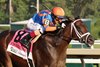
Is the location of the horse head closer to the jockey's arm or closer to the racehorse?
the racehorse

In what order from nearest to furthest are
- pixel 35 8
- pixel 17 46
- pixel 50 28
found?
pixel 50 28 → pixel 17 46 → pixel 35 8

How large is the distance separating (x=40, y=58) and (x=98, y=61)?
236cm

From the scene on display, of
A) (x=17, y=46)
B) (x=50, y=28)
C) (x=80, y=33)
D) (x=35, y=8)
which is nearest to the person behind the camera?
(x=80, y=33)

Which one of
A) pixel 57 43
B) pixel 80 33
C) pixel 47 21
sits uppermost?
pixel 47 21

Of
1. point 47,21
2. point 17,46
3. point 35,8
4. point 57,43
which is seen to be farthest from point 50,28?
point 35,8

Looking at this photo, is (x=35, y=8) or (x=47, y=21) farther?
(x=35, y=8)

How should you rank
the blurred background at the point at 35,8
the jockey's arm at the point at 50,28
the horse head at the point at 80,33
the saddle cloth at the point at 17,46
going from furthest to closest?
the blurred background at the point at 35,8 < the saddle cloth at the point at 17,46 < the jockey's arm at the point at 50,28 < the horse head at the point at 80,33

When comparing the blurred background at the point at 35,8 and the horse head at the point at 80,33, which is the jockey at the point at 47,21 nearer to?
the horse head at the point at 80,33

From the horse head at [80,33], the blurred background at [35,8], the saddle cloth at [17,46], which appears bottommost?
the blurred background at [35,8]

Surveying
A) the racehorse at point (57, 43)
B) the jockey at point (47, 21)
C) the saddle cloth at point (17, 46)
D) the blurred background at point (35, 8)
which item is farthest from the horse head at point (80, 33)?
the blurred background at point (35, 8)

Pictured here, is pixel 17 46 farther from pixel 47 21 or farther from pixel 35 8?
pixel 35 8

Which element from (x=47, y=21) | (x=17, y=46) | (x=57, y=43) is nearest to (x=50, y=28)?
(x=47, y=21)

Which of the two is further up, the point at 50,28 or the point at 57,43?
the point at 50,28

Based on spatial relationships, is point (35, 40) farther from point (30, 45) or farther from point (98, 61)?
point (98, 61)
